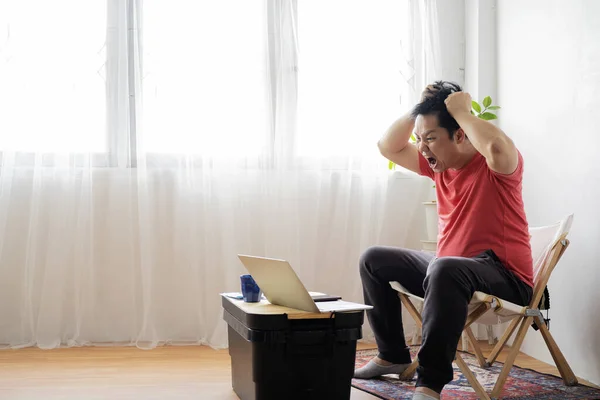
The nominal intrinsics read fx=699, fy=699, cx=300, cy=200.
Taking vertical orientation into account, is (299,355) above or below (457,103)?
below

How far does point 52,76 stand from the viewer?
3.46m

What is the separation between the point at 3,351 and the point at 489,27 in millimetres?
2927

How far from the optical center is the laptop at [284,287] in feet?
6.96

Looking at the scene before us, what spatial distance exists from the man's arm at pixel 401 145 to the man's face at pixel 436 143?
180 mm

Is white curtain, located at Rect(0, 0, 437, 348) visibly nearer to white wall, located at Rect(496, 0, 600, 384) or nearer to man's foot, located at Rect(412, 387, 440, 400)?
white wall, located at Rect(496, 0, 600, 384)

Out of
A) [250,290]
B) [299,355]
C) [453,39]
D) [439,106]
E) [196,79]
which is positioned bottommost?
[299,355]

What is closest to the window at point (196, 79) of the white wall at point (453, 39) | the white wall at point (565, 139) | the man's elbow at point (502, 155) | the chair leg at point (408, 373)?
the white wall at point (453, 39)

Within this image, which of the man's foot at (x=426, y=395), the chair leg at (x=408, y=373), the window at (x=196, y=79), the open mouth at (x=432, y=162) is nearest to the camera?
the man's foot at (x=426, y=395)

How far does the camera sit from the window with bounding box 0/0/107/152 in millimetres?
3410

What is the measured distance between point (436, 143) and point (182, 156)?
1.53m

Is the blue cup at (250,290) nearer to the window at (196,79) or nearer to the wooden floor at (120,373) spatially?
the wooden floor at (120,373)

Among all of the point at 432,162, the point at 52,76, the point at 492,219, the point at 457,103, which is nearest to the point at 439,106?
the point at 457,103

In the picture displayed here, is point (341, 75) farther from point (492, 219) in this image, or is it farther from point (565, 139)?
point (492, 219)

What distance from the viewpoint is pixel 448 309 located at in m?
2.09
